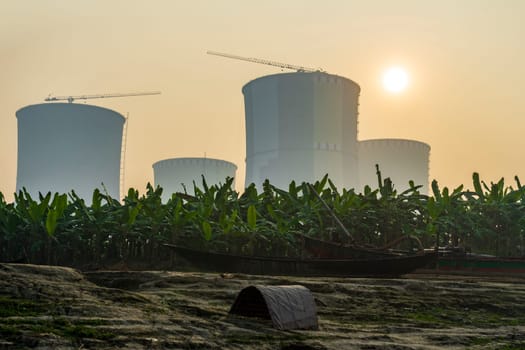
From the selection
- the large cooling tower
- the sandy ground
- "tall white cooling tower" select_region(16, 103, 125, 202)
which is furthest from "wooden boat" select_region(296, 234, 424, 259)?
the large cooling tower

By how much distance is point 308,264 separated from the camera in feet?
70.1

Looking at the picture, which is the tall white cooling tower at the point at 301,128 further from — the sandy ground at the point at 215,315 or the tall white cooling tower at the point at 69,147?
the sandy ground at the point at 215,315

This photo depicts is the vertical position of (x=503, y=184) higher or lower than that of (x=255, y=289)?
higher

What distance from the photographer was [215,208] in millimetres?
26234

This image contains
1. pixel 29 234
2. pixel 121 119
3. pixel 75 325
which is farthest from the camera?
pixel 121 119

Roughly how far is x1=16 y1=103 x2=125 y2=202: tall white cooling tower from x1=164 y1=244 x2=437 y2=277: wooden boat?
60.2 m

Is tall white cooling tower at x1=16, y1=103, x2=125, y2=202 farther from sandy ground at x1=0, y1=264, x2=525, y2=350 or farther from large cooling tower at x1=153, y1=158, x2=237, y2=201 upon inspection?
sandy ground at x1=0, y1=264, x2=525, y2=350

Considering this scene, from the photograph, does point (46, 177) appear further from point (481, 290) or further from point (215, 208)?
point (481, 290)

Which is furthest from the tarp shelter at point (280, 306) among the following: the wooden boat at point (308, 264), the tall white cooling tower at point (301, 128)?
the tall white cooling tower at point (301, 128)

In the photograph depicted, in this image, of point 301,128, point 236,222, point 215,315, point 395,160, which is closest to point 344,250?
point 236,222

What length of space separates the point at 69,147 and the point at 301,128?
98.2ft

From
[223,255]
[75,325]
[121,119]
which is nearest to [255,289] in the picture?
[75,325]

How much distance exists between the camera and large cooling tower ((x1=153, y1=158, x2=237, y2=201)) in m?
86.6

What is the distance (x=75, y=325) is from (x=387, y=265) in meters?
14.6
